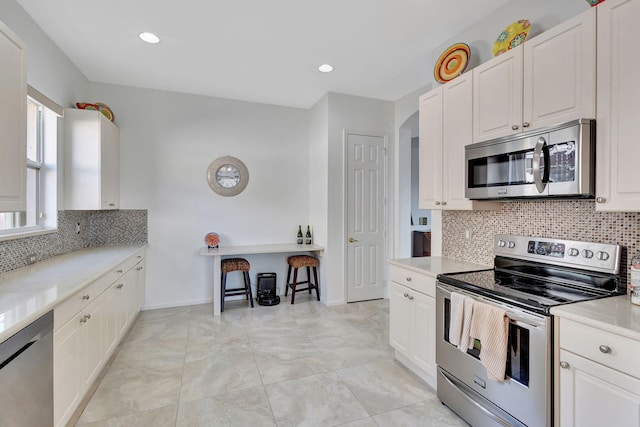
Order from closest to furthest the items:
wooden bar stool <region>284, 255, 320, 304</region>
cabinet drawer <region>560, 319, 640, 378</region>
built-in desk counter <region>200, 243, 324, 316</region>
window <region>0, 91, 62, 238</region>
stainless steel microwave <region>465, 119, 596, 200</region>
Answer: cabinet drawer <region>560, 319, 640, 378</region>
stainless steel microwave <region>465, 119, 596, 200</region>
window <region>0, 91, 62, 238</region>
built-in desk counter <region>200, 243, 324, 316</region>
wooden bar stool <region>284, 255, 320, 304</region>

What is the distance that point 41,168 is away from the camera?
9.59 ft

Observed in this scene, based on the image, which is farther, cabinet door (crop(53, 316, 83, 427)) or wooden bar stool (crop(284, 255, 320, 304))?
wooden bar stool (crop(284, 255, 320, 304))

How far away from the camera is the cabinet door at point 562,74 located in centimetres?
158

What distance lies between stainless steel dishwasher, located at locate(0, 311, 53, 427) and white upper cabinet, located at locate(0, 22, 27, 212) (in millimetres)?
684

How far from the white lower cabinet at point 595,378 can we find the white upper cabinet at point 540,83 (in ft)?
3.49

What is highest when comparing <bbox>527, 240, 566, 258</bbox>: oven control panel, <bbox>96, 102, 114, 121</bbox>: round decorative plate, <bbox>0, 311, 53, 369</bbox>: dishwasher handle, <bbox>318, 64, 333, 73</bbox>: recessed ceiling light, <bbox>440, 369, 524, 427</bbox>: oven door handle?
<bbox>318, 64, 333, 73</bbox>: recessed ceiling light

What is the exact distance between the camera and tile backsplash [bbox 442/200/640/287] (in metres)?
1.66

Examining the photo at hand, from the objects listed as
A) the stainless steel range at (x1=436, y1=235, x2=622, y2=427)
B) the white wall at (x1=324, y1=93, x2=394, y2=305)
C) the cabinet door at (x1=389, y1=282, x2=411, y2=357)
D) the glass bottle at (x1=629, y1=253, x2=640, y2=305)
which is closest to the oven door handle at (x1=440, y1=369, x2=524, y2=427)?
the stainless steel range at (x1=436, y1=235, x2=622, y2=427)

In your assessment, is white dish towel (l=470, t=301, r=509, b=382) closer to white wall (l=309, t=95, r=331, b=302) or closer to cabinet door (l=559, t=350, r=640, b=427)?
cabinet door (l=559, t=350, r=640, b=427)

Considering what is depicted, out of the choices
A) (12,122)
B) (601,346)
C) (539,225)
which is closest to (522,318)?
(601,346)

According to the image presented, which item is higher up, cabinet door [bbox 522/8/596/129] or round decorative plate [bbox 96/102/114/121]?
round decorative plate [bbox 96/102/114/121]

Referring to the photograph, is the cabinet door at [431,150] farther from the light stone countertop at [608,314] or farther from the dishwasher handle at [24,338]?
the dishwasher handle at [24,338]

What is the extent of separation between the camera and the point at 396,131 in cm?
451

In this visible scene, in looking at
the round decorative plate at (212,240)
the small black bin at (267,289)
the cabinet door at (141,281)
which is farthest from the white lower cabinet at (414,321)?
the cabinet door at (141,281)
